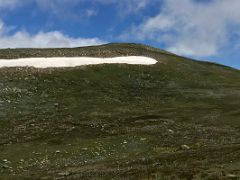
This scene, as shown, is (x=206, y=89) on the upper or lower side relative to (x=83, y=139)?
upper

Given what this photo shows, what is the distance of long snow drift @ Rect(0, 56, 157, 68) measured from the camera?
4006 inches

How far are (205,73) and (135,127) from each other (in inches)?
1987

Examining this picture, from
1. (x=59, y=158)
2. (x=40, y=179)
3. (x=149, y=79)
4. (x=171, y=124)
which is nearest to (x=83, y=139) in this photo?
(x=59, y=158)

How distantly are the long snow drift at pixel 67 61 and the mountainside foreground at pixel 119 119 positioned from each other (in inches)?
107

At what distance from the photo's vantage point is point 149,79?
10219 cm

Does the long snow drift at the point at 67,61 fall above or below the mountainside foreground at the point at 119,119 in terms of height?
above

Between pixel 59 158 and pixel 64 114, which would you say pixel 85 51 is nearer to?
pixel 64 114

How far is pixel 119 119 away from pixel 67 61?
36.8 m

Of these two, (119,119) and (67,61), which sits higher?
(67,61)

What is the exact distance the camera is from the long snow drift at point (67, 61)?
10175 centimetres

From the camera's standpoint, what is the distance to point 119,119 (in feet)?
241

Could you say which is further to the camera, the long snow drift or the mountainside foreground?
the long snow drift

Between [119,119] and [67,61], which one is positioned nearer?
[119,119]

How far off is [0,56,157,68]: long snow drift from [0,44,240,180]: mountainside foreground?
272cm
